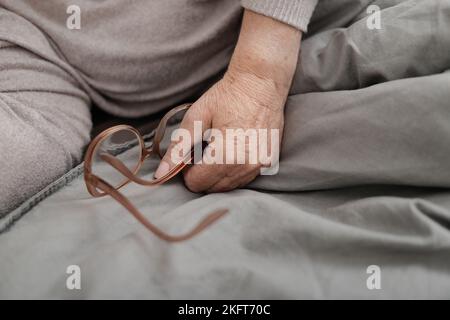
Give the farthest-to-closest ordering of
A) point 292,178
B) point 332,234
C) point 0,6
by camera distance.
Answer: point 0,6 < point 292,178 < point 332,234

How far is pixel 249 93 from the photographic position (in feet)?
2.10

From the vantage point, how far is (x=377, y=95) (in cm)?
56

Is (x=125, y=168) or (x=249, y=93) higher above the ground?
(x=249, y=93)

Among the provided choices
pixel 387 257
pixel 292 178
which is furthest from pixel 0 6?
pixel 387 257

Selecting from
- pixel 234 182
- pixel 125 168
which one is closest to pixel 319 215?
pixel 234 182

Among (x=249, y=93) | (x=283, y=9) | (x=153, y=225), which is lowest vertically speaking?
(x=153, y=225)

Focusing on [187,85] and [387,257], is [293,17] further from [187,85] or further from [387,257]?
[387,257]

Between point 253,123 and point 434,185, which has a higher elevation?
point 253,123

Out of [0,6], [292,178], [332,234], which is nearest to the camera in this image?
[332,234]

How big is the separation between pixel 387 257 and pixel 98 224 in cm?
36

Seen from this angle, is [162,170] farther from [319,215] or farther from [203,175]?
[319,215]

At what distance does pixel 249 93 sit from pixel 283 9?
0.46 feet

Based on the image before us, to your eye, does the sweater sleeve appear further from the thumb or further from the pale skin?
the thumb

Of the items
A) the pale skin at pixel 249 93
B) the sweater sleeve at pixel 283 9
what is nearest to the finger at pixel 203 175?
the pale skin at pixel 249 93
